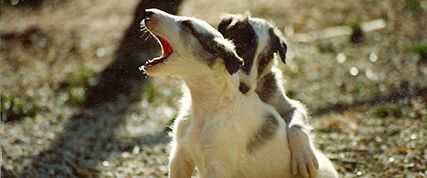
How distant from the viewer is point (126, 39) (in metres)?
10.1

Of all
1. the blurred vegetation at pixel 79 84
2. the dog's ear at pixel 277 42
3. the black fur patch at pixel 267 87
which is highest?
the dog's ear at pixel 277 42

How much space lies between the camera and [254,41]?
17.9 ft

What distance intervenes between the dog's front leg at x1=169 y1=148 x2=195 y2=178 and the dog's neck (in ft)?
1.07

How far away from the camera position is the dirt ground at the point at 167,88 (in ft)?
21.8

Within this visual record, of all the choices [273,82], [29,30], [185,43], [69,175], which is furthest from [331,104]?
[29,30]

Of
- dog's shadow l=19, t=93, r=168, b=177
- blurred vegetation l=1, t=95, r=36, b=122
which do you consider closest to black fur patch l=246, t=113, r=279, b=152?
dog's shadow l=19, t=93, r=168, b=177

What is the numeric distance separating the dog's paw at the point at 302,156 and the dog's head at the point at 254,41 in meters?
0.56

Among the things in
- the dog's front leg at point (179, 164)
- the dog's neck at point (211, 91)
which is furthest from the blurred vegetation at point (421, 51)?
the dog's front leg at point (179, 164)

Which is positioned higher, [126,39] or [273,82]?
[273,82]

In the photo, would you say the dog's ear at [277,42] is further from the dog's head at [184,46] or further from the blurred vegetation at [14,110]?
the blurred vegetation at [14,110]

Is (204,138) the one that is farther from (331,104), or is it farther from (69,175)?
(331,104)

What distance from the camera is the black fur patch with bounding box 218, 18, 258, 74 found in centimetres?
537

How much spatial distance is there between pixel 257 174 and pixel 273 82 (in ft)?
3.64

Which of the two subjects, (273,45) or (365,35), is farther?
(365,35)
